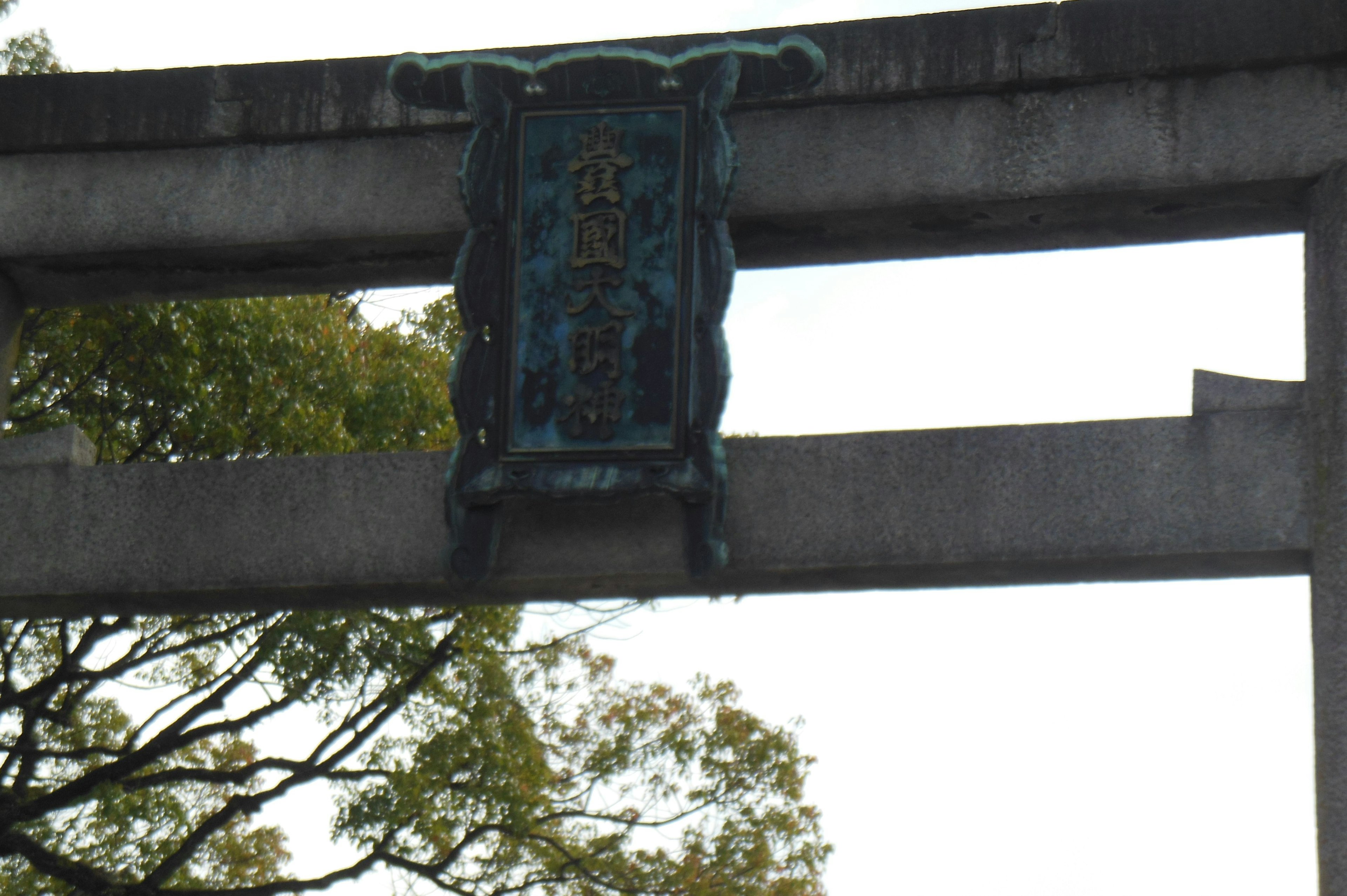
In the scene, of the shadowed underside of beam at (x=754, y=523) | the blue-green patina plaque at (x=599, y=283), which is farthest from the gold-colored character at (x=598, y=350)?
the shadowed underside of beam at (x=754, y=523)

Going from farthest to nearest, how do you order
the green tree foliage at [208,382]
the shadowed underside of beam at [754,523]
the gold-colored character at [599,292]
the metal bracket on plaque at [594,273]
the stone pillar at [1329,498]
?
the green tree foliage at [208,382]
the gold-colored character at [599,292]
the metal bracket on plaque at [594,273]
the shadowed underside of beam at [754,523]
the stone pillar at [1329,498]

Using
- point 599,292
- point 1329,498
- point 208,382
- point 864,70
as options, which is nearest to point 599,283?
point 599,292

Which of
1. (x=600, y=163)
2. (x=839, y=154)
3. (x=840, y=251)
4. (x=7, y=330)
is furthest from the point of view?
(x=7, y=330)

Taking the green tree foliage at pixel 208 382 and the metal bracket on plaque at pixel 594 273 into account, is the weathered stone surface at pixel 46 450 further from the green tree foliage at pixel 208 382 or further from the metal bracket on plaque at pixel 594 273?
the green tree foliage at pixel 208 382

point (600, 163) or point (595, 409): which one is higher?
point (600, 163)

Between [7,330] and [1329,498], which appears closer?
[1329,498]

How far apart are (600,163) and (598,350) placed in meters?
0.57

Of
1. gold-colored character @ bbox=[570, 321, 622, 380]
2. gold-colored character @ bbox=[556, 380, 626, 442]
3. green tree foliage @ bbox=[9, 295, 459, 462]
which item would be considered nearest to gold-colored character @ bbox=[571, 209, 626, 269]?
gold-colored character @ bbox=[570, 321, 622, 380]

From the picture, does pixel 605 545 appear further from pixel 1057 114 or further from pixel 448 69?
pixel 1057 114

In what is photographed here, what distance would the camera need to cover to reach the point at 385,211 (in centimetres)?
496

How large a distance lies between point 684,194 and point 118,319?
4.74m

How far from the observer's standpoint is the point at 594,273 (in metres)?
4.60

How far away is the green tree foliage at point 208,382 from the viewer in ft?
27.6

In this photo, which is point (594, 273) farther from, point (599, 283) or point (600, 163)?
point (600, 163)
